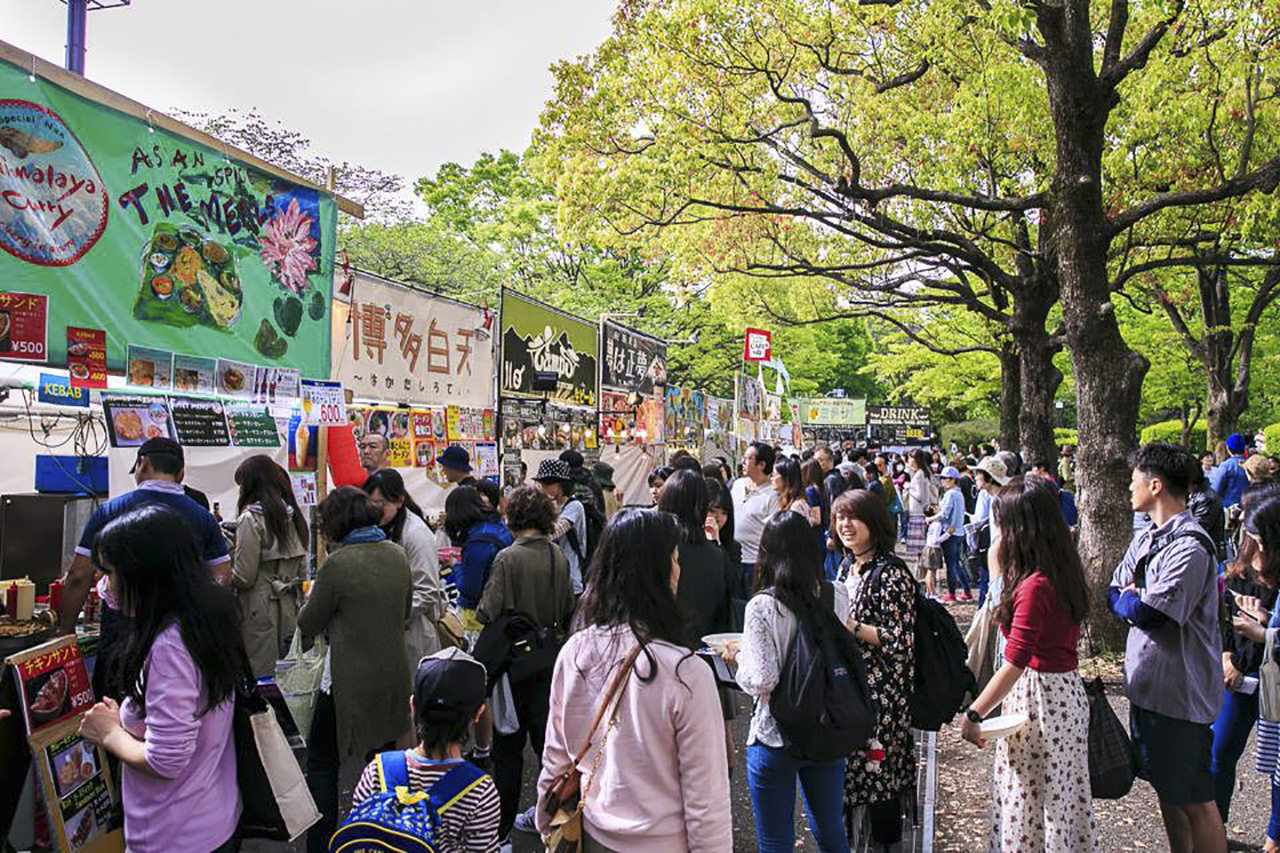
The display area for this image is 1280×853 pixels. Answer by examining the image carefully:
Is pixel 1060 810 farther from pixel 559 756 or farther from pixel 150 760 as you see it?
pixel 150 760

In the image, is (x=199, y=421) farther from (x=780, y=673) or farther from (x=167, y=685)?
(x=780, y=673)

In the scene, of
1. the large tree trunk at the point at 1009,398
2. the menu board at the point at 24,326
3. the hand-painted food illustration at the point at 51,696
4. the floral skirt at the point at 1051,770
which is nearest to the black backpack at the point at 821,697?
the floral skirt at the point at 1051,770

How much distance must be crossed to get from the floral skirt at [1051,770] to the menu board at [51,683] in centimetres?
393

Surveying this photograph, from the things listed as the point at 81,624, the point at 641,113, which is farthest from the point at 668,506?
the point at 641,113

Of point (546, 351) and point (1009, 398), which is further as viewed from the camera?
point (1009, 398)

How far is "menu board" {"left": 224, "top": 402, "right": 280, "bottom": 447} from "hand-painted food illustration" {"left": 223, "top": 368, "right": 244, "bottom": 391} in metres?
0.12

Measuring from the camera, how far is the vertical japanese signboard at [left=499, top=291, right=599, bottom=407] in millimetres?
9164

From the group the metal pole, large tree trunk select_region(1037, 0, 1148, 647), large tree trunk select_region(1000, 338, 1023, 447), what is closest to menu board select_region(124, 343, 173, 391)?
large tree trunk select_region(1037, 0, 1148, 647)

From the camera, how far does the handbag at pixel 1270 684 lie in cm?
393

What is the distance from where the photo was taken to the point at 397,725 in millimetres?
4078

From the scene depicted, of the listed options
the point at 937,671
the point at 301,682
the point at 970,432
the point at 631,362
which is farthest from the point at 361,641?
the point at 970,432

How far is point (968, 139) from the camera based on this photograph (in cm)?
1252

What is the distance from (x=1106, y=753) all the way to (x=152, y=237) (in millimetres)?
6185

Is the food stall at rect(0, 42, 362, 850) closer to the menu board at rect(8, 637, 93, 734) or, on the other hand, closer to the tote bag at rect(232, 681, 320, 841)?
the menu board at rect(8, 637, 93, 734)
